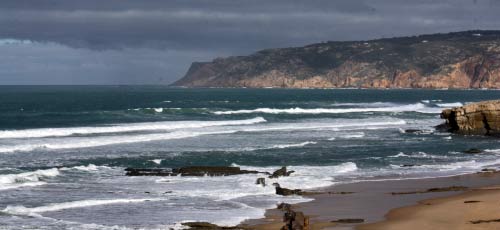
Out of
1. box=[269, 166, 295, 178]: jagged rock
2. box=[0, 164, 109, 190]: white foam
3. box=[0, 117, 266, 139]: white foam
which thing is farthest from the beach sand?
box=[0, 117, 266, 139]: white foam

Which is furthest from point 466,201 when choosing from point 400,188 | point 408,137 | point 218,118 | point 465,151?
point 218,118

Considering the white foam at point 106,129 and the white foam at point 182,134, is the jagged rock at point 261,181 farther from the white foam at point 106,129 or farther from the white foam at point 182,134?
the white foam at point 106,129

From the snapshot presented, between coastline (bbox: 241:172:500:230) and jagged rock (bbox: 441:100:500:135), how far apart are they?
1776 cm

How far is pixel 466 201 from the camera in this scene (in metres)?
23.3

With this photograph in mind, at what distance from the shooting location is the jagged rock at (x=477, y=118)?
47750 millimetres

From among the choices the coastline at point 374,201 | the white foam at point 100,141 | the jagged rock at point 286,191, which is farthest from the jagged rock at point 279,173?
the white foam at point 100,141

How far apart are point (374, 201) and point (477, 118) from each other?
27470 millimetres

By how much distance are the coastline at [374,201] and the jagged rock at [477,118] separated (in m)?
17.8

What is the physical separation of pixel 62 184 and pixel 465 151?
22351 millimetres

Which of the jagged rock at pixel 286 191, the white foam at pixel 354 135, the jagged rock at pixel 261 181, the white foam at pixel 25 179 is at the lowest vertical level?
the white foam at pixel 354 135

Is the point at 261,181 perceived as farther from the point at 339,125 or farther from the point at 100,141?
the point at 339,125

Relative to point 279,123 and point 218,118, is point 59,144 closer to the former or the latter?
point 279,123


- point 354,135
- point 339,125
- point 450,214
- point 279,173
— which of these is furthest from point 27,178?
point 339,125

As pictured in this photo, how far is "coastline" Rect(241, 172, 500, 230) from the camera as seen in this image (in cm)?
2028
